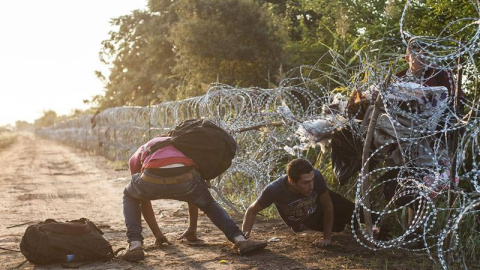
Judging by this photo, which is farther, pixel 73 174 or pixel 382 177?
pixel 73 174

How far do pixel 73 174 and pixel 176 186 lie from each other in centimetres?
1053

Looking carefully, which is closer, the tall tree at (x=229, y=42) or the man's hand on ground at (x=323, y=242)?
the man's hand on ground at (x=323, y=242)

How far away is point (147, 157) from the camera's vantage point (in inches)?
190

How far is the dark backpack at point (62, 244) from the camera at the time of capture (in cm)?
449

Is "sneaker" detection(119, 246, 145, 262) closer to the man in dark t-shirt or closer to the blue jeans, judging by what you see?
the blue jeans

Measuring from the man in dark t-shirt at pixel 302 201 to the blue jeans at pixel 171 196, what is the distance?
23 centimetres

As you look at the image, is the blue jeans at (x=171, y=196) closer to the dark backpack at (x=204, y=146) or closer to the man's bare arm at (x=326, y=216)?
the dark backpack at (x=204, y=146)

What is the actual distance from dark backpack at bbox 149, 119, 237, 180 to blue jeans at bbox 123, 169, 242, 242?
0.39ft

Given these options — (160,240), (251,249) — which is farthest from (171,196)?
(251,249)

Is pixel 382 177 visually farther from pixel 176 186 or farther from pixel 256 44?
pixel 256 44

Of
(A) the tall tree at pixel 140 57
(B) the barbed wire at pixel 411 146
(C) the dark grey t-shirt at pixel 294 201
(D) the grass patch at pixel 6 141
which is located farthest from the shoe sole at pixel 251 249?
(D) the grass patch at pixel 6 141

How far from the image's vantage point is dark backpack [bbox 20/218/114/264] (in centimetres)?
449

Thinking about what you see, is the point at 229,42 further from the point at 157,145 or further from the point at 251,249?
the point at 251,249

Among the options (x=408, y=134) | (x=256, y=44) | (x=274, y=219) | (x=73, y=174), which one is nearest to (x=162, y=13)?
(x=256, y=44)
